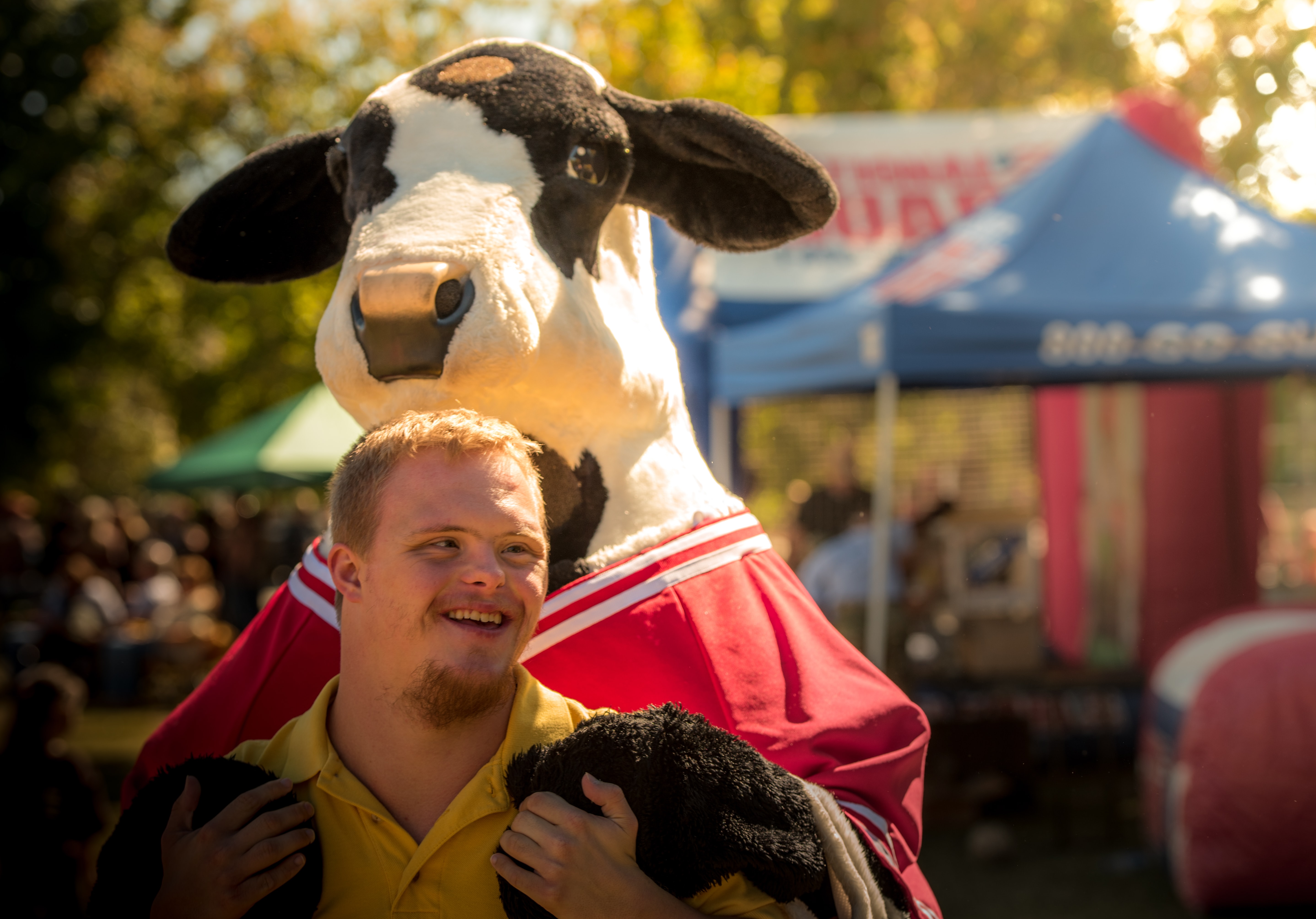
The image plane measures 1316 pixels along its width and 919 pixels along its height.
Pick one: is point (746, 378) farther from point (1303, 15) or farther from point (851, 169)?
point (1303, 15)

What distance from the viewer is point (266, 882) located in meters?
1.36

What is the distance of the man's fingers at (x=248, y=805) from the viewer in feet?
4.59

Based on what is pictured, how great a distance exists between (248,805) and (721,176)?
127cm

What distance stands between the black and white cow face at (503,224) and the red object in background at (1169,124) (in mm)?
6254

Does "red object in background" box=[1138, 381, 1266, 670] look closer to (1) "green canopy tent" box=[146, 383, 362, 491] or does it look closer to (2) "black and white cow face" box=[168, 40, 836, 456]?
(2) "black and white cow face" box=[168, 40, 836, 456]

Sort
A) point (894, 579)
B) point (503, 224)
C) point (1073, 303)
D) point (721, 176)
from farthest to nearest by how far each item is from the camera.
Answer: point (894, 579) → point (1073, 303) → point (721, 176) → point (503, 224)

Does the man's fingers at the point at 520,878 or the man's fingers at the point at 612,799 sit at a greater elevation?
the man's fingers at the point at 612,799

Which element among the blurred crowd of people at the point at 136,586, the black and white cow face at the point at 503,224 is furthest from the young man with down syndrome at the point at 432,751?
the blurred crowd of people at the point at 136,586

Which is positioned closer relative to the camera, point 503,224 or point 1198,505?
point 503,224

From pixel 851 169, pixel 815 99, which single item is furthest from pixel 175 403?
pixel 851 169

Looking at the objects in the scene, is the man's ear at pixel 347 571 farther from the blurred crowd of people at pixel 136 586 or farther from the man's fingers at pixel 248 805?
the blurred crowd of people at pixel 136 586

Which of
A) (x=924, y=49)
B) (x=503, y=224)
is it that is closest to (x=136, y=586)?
(x=924, y=49)

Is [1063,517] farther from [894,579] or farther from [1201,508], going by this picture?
[894,579]

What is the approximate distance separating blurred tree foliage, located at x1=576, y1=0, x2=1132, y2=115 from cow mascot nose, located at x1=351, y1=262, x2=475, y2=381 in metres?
9.60
